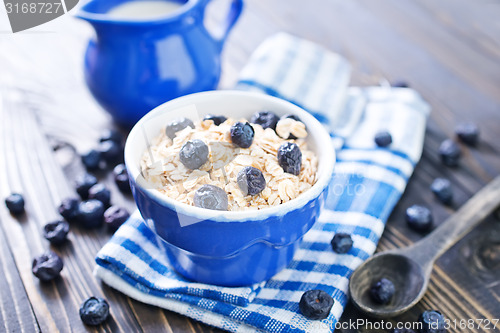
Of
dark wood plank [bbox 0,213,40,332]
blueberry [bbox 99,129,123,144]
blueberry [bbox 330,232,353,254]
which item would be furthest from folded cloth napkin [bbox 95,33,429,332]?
blueberry [bbox 99,129,123,144]

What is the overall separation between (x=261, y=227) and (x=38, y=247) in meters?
0.40

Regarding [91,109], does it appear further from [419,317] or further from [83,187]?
[419,317]

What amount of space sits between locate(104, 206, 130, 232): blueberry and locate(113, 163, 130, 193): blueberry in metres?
0.06

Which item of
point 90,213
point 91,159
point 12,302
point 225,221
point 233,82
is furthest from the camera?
point 233,82

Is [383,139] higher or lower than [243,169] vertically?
lower

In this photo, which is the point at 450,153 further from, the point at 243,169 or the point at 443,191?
the point at 243,169

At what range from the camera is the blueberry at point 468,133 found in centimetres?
102

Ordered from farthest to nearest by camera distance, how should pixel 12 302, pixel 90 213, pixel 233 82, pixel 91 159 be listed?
pixel 233 82
pixel 91 159
pixel 90 213
pixel 12 302

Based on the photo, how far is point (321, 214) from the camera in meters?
0.86

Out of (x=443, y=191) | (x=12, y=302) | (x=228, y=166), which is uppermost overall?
(x=228, y=166)

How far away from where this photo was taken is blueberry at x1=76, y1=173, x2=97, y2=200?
894 millimetres

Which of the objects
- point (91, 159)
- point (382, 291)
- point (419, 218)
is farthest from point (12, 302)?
point (419, 218)

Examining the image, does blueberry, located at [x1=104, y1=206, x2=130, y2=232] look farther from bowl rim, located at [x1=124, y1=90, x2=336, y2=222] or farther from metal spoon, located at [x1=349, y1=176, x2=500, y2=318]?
metal spoon, located at [x1=349, y1=176, x2=500, y2=318]

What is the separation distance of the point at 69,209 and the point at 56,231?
0.17 ft
